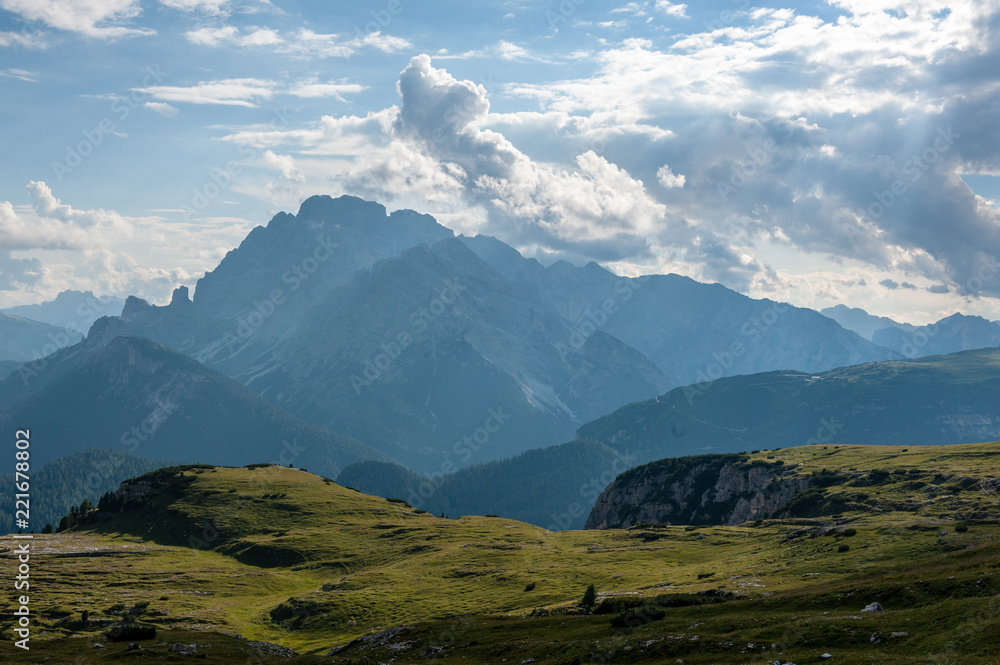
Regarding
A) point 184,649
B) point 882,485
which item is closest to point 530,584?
point 184,649

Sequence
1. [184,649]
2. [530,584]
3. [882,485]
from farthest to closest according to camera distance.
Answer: [882,485] → [530,584] → [184,649]

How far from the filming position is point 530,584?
99.9 metres

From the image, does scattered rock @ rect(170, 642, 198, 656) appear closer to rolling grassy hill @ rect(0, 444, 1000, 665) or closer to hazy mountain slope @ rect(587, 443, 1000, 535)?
rolling grassy hill @ rect(0, 444, 1000, 665)

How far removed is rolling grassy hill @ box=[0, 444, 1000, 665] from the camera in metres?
51.2

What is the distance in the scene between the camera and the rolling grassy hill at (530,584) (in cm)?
5122

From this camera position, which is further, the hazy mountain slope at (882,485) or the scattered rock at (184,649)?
the hazy mountain slope at (882,485)

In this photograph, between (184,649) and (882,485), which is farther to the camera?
(882,485)

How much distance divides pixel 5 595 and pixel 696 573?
103772 mm

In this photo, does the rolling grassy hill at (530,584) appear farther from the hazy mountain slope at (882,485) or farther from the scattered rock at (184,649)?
the scattered rock at (184,649)

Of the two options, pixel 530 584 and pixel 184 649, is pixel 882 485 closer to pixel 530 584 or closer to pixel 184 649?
pixel 530 584

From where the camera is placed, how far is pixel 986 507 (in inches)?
4043

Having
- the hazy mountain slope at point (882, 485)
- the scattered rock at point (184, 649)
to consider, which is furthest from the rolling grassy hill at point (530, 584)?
the scattered rock at point (184, 649)

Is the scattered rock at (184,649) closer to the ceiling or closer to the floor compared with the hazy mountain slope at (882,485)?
closer to the floor

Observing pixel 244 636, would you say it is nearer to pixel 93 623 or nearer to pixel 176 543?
pixel 93 623
